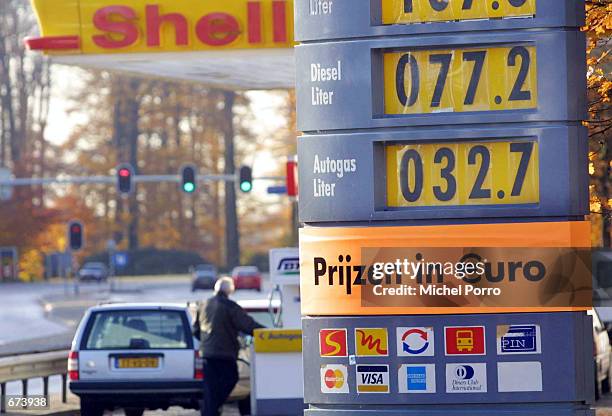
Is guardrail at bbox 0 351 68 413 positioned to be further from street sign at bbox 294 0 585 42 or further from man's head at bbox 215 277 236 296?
street sign at bbox 294 0 585 42

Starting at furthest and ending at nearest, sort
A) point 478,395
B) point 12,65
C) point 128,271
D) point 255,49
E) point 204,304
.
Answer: point 128,271 → point 12,65 → point 255,49 → point 204,304 → point 478,395

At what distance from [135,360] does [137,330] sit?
37 centimetres

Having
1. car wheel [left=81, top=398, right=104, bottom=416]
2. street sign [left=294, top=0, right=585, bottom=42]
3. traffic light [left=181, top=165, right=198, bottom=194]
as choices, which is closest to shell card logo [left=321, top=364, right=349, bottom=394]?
street sign [left=294, top=0, right=585, bottom=42]

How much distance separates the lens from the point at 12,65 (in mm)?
75438

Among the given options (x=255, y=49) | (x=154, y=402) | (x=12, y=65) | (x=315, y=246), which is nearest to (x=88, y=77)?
(x=12, y=65)

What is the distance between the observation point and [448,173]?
7793 mm

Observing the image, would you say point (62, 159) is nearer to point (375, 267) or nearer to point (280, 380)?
point (280, 380)

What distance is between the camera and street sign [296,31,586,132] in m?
7.72

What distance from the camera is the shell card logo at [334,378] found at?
779 cm

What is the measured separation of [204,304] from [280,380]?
129 cm

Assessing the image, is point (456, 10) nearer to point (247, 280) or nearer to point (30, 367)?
point (30, 367)

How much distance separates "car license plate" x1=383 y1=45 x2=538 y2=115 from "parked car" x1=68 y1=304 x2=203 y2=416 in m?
9.28

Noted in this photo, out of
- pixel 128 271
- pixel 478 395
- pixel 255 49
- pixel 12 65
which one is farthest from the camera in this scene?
pixel 128 271

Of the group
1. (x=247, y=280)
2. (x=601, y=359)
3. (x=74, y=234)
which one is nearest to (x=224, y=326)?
(x=601, y=359)
